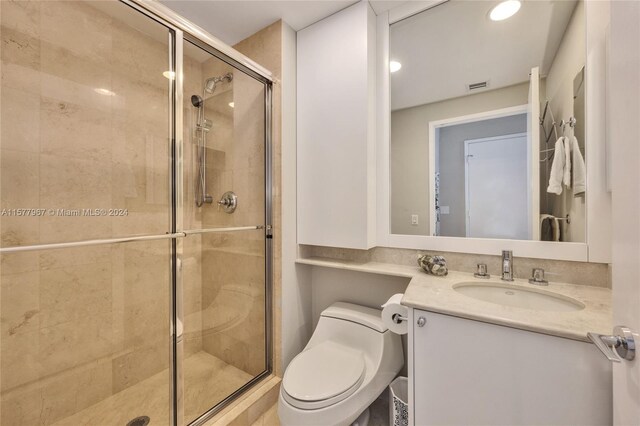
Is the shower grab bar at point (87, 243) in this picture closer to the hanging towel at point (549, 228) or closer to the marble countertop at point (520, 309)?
the marble countertop at point (520, 309)

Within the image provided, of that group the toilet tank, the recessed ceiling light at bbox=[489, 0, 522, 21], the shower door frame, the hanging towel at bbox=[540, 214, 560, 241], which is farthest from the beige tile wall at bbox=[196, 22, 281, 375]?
the hanging towel at bbox=[540, 214, 560, 241]

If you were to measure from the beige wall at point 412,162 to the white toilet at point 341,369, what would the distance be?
587 millimetres

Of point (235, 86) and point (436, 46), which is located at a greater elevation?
Result: point (436, 46)

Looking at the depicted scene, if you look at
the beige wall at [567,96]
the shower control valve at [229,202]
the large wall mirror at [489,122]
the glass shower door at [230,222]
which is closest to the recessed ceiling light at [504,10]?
the large wall mirror at [489,122]

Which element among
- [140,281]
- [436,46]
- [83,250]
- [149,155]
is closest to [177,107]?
[149,155]

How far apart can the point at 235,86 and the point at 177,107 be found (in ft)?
1.61

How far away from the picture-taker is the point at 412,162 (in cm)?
158

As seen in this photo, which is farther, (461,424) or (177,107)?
(177,107)

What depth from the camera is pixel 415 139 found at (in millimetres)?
1574

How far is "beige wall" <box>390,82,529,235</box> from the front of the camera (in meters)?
1.52

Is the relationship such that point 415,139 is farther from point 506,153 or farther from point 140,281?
point 140,281

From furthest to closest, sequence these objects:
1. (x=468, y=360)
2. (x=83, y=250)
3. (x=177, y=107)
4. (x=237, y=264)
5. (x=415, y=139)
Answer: (x=237, y=264)
(x=415, y=139)
(x=83, y=250)
(x=177, y=107)
(x=468, y=360)

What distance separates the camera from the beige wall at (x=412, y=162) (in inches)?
60.0

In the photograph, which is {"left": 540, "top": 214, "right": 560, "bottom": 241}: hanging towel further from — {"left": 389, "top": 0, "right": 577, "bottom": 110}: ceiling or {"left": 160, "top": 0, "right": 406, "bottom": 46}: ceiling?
{"left": 160, "top": 0, "right": 406, "bottom": 46}: ceiling
